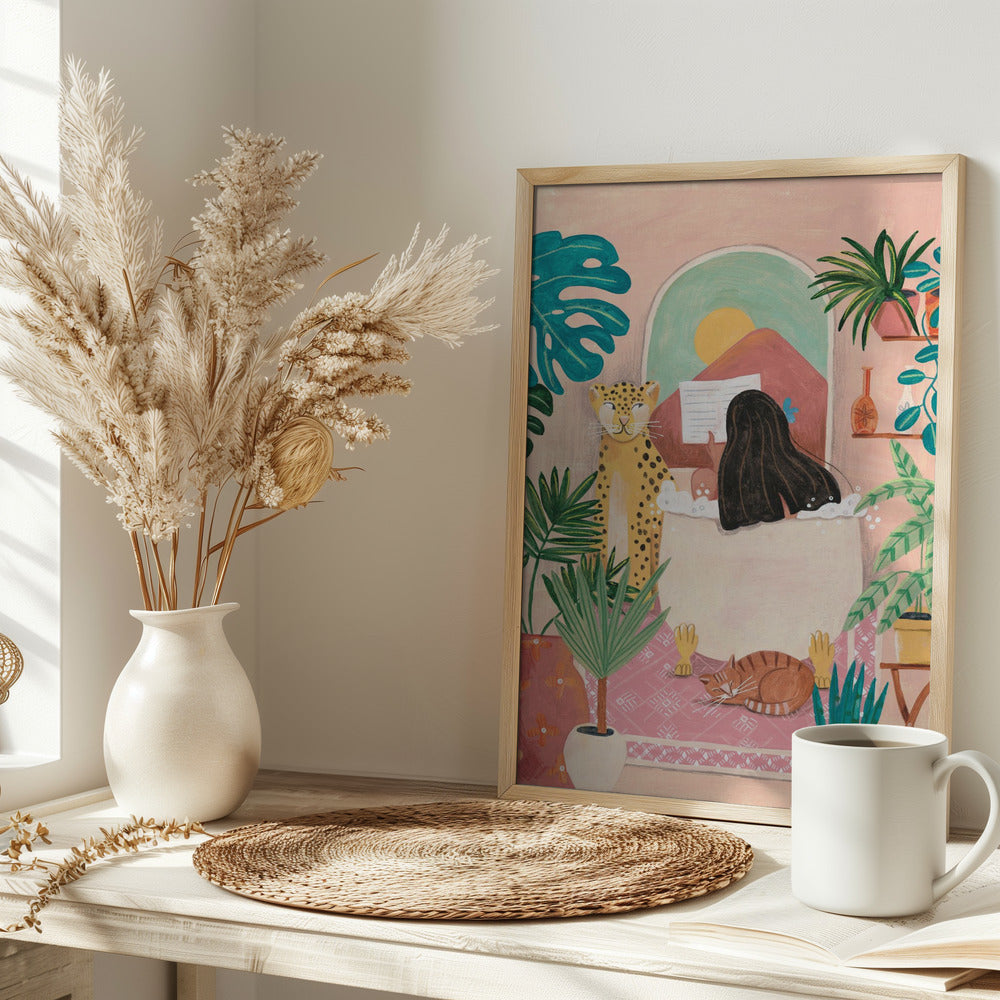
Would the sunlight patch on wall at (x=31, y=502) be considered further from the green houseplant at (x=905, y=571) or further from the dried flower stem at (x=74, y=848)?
the green houseplant at (x=905, y=571)

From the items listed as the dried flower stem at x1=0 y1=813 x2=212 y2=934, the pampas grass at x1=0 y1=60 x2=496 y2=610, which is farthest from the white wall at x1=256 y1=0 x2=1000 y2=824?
the dried flower stem at x1=0 y1=813 x2=212 y2=934

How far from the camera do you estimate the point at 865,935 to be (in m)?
0.73

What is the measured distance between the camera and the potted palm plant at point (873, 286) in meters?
1.09

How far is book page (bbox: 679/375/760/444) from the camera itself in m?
1.14

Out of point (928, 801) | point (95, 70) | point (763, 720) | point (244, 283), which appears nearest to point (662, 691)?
point (763, 720)

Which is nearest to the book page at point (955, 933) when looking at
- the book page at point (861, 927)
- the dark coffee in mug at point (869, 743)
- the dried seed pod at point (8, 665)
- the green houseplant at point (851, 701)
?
the book page at point (861, 927)

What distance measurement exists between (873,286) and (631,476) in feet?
1.00

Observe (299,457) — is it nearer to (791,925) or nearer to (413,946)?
(413,946)

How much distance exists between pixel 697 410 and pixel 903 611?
285 mm

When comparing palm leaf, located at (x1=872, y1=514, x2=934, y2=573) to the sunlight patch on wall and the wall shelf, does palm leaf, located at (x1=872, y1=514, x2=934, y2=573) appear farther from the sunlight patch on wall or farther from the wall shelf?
the sunlight patch on wall

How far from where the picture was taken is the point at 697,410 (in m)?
1.15

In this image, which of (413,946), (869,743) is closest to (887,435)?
(869,743)

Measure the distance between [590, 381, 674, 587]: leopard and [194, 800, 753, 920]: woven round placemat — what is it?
0.89ft

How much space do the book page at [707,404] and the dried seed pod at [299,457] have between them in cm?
37
